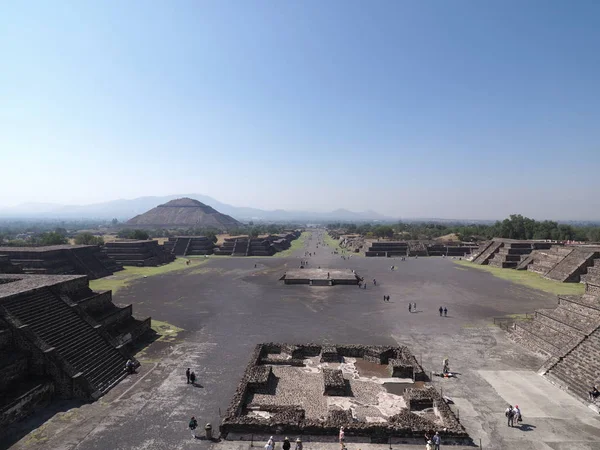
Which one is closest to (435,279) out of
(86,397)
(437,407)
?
(437,407)

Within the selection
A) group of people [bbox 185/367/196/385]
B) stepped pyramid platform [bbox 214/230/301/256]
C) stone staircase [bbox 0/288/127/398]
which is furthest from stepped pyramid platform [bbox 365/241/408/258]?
stone staircase [bbox 0/288/127/398]

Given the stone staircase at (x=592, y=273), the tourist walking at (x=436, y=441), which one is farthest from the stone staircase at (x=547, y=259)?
the tourist walking at (x=436, y=441)

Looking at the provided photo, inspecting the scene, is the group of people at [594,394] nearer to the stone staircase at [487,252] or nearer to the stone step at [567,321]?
the stone step at [567,321]

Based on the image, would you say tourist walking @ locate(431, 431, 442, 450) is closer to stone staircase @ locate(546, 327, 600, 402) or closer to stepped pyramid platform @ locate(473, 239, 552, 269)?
stone staircase @ locate(546, 327, 600, 402)

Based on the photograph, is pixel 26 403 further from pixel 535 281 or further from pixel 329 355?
pixel 535 281

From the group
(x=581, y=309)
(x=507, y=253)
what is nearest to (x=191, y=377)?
(x=581, y=309)
